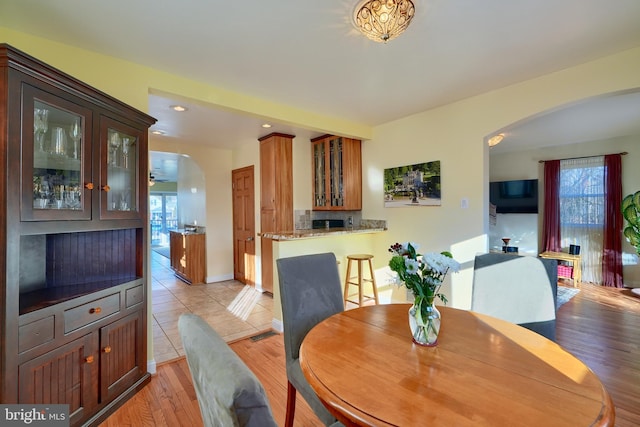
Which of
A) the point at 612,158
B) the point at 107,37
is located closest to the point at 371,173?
the point at 107,37

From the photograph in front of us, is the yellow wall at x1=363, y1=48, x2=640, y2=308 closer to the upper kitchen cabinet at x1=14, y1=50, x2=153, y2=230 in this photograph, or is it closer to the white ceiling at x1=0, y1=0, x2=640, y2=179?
the white ceiling at x1=0, y1=0, x2=640, y2=179

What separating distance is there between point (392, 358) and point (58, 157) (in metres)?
2.00

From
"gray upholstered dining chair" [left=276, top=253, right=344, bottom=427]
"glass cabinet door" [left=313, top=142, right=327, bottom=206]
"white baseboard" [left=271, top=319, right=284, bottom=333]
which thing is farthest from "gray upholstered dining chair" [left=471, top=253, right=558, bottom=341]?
"glass cabinet door" [left=313, top=142, right=327, bottom=206]

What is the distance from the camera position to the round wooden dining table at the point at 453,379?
744 mm

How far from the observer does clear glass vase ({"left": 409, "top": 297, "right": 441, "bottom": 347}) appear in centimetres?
114

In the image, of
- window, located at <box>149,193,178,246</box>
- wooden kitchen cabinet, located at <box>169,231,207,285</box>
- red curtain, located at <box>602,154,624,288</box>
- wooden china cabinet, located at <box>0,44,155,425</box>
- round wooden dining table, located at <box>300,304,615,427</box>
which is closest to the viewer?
round wooden dining table, located at <box>300,304,615,427</box>

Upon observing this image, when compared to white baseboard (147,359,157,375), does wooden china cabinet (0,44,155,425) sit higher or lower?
higher

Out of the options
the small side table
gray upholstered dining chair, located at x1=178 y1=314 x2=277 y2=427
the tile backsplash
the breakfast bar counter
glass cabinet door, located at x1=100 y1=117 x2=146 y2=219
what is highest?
glass cabinet door, located at x1=100 y1=117 x2=146 y2=219

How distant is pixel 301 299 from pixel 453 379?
0.93 m

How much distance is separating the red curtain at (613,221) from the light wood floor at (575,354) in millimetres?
1338

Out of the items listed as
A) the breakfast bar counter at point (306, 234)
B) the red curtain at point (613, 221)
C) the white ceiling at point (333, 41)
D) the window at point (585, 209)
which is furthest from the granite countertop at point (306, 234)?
the red curtain at point (613, 221)

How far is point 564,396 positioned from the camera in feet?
2.66

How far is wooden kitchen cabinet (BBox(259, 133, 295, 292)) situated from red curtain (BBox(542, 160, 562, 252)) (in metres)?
5.00

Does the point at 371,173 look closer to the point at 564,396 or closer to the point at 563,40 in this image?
the point at 563,40
